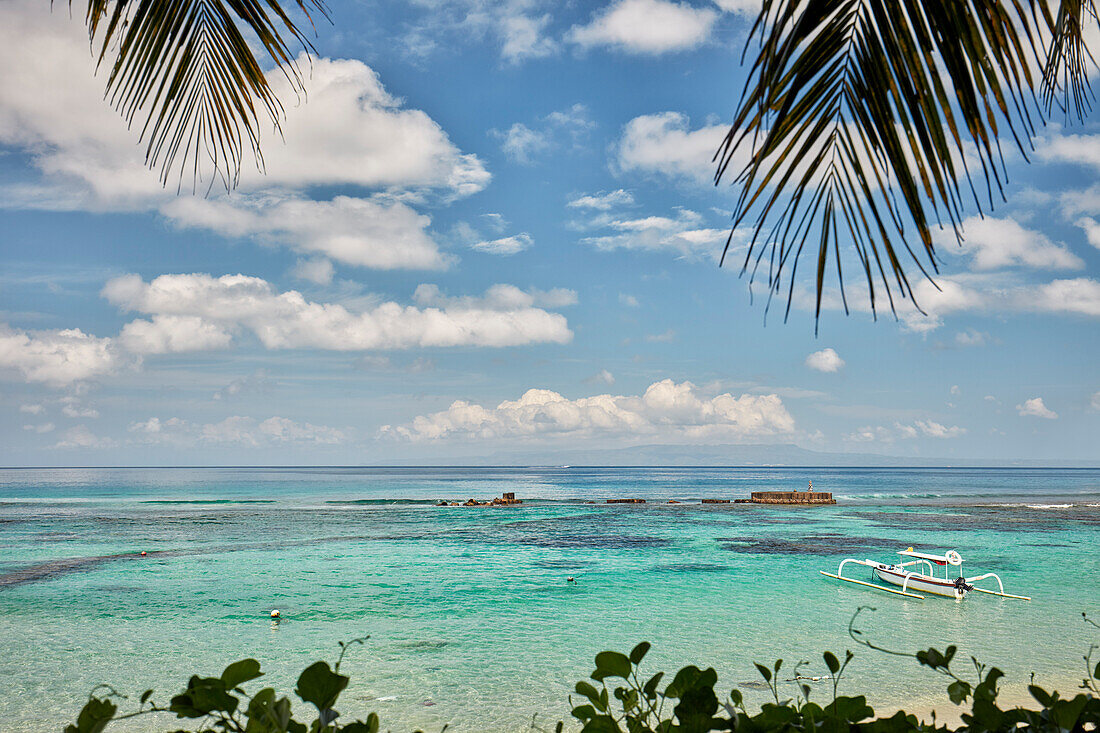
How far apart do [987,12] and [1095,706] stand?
4.19 feet

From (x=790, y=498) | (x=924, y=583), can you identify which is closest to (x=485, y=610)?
(x=924, y=583)

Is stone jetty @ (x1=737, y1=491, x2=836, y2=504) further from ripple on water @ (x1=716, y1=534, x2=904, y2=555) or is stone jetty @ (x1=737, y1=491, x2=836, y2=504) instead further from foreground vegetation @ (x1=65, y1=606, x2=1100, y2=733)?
foreground vegetation @ (x1=65, y1=606, x2=1100, y2=733)

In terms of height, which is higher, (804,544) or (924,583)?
(924,583)

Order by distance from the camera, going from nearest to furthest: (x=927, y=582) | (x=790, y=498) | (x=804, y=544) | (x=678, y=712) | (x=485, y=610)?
1. (x=678, y=712)
2. (x=485, y=610)
3. (x=927, y=582)
4. (x=804, y=544)
5. (x=790, y=498)

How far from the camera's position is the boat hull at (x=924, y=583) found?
15.5m

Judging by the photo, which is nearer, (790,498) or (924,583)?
(924,583)

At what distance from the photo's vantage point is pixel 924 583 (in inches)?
626

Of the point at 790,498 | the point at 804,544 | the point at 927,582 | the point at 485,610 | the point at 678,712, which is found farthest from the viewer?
the point at 790,498

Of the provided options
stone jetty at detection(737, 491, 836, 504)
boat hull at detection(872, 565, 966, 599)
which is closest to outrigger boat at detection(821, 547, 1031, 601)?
boat hull at detection(872, 565, 966, 599)

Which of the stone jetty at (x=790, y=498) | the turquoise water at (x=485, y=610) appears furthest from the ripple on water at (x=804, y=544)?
the stone jetty at (x=790, y=498)

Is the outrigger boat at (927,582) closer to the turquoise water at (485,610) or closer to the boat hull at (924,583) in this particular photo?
the boat hull at (924,583)

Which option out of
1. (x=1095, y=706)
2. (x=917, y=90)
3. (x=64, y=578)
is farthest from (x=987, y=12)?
(x=64, y=578)

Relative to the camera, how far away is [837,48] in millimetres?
1527

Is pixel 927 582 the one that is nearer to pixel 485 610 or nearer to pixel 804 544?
pixel 485 610
